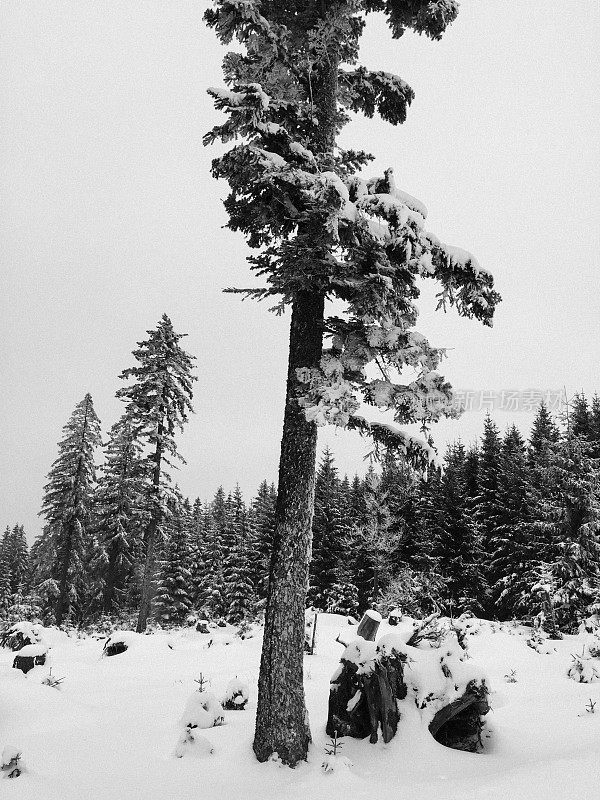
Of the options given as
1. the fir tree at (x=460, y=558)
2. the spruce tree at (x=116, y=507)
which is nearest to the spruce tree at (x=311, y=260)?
the spruce tree at (x=116, y=507)

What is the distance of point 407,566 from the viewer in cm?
3291

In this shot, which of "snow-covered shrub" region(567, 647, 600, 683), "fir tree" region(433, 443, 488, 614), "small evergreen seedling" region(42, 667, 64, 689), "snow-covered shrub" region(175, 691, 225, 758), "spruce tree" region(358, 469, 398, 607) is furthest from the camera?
"fir tree" region(433, 443, 488, 614)

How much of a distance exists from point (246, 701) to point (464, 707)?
12.2 ft

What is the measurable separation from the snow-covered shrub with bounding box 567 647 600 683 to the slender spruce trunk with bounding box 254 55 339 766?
7.06 metres

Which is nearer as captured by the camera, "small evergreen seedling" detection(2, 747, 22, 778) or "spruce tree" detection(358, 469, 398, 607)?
"small evergreen seedling" detection(2, 747, 22, 778)

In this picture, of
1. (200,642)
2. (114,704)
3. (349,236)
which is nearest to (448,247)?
(349,236)

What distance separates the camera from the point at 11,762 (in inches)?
218

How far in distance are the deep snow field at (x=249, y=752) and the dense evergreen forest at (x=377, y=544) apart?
11.8 metres

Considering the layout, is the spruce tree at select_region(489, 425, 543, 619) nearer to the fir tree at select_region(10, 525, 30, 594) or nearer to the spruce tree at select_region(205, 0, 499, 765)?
the spruce tree at select_region(205, 0, 499, 765)

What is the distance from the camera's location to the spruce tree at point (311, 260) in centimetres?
613

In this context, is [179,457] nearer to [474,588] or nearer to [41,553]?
[41,553]

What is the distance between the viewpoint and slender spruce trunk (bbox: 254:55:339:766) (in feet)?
19.9

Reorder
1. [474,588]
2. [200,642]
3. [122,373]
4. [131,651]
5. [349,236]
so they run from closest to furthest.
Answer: [349,236] < [131,651] < [200,642] < [122,373] < [474,588]

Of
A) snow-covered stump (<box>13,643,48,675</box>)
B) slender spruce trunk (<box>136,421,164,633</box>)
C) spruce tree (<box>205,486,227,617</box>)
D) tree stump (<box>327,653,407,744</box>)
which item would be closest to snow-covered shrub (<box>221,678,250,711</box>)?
tree stump (<box>327,653,407,744</box>)
